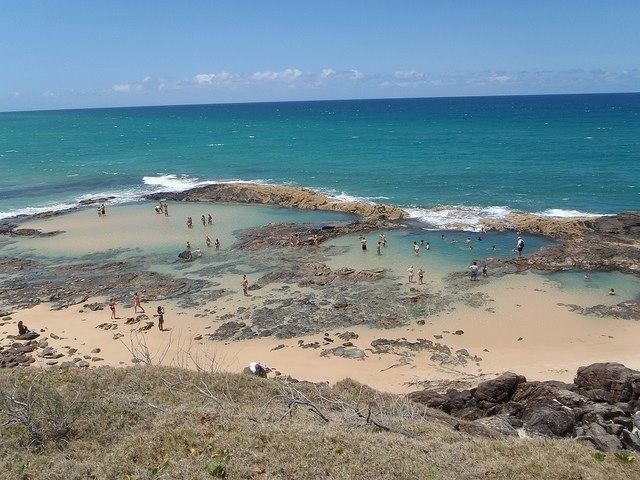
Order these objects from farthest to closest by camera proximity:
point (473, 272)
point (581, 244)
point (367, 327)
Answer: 1. point (581, 244)
2. point (473, 272)
3. point (367, 327)

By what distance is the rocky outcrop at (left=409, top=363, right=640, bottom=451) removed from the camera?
44.4ft

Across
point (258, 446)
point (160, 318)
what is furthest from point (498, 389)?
point (160, 318)

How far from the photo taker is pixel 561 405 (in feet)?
49.0

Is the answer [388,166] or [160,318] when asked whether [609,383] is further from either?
[388,166]

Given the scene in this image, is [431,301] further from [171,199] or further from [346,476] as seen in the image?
[171,199]

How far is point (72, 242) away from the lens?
121 ft

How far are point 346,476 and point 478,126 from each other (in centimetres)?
10770

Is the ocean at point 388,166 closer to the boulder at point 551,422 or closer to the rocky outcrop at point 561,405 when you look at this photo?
the rocky outcrop at point 561,405

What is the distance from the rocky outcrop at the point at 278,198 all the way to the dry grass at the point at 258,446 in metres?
29.1

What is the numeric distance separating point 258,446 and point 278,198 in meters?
37.7

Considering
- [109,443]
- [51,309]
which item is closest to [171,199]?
[51,309]

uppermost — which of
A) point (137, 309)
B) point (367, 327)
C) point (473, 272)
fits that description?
point (473, 272)

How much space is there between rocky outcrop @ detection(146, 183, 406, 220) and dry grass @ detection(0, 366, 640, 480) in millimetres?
29092

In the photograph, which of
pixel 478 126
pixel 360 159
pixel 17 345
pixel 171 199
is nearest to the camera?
pixel 17 345
